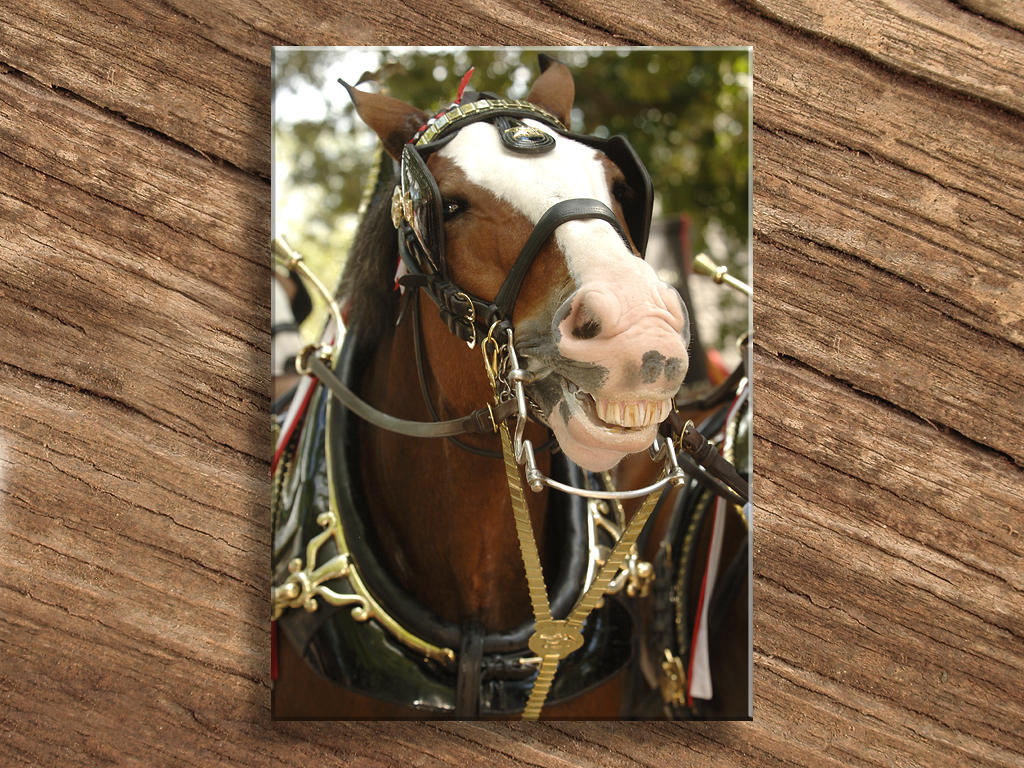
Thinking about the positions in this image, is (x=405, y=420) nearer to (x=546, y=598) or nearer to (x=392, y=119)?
(x=546, y=598)

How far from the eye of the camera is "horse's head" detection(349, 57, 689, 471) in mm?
959

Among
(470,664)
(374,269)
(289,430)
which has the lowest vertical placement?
(470,664)

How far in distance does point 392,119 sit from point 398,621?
0.77m

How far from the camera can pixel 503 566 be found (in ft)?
4.27

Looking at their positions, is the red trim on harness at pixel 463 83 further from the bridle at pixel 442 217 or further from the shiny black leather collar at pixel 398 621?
the shiny black leather collar at pixel 398 621

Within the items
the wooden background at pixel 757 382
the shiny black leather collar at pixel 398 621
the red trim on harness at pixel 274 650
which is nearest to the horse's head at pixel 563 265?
the shiny black leather collar at pixel 398 621

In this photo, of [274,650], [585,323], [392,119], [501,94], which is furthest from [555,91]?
[274,650]

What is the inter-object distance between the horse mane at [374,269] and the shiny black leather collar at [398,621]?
0.06 meters

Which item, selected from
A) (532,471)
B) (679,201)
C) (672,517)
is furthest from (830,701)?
(679,201)

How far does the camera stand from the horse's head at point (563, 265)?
959 millimetres

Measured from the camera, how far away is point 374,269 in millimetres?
1320

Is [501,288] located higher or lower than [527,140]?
lower

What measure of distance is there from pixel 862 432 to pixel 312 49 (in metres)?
1.19

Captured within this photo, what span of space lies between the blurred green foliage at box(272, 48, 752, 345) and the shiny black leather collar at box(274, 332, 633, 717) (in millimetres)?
289
